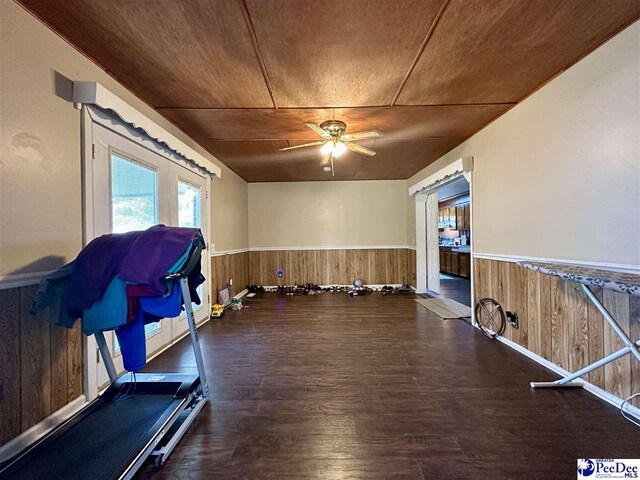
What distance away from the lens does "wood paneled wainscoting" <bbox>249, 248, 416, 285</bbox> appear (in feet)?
20.6

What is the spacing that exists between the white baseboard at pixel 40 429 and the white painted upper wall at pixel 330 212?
4651 millimetres

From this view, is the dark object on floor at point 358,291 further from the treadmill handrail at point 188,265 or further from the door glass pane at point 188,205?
the treadmill handrail at point 188,265

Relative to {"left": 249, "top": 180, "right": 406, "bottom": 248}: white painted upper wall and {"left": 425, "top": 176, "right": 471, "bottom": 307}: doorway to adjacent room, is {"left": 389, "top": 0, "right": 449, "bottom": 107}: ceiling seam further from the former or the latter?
{"left": 249, "top": 180, "right": 406, "bottom": 248}: white painted upper wall

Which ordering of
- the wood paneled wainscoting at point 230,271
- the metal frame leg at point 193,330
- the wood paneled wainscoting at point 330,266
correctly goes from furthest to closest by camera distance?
the wood paneled wainscoting at point 330,266
the wood paneled wainscoting at point 230,271
the metal frame leg at point 193,330

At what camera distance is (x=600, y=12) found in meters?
1.62

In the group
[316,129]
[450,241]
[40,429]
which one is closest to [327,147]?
[316,129]

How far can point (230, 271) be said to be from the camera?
5035 mm

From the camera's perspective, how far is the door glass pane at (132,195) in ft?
7.36

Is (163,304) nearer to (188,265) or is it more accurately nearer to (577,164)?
(188,265)

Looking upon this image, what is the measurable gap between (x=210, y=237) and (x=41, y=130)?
2528 millimetres

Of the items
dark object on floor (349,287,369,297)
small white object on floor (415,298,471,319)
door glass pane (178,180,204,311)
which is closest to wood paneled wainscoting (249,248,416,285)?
dark object on floor (349,287,369,297)

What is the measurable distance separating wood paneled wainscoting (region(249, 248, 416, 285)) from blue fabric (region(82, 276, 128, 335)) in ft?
15.9

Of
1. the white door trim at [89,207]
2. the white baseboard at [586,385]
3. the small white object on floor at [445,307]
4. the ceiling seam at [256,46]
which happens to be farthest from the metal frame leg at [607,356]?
the white door trim at [89,207]

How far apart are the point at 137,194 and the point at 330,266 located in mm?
4404
